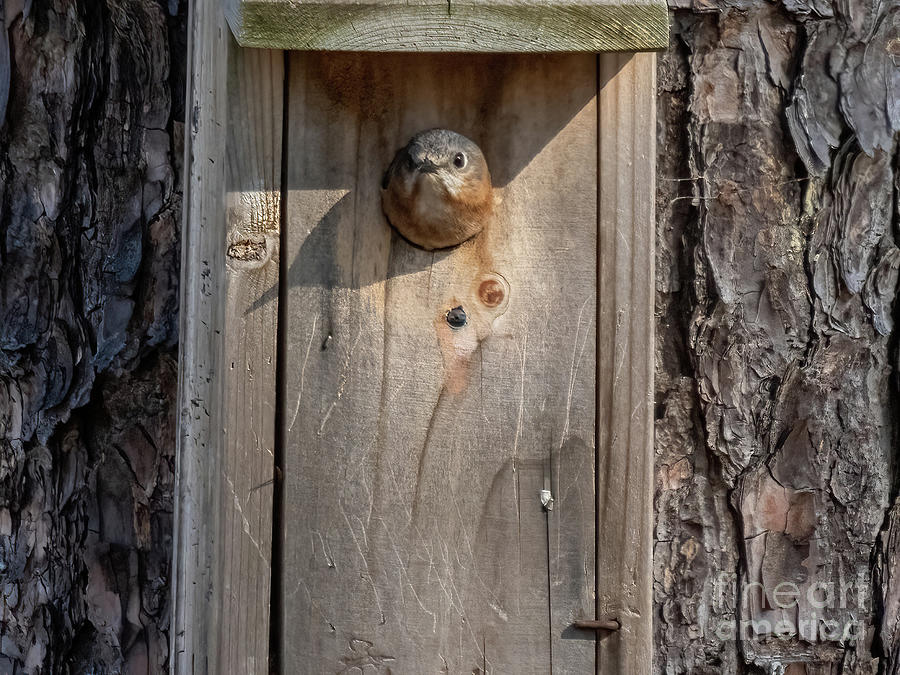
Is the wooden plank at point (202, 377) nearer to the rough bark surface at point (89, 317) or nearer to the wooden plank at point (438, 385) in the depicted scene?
the wooden plank at point (438, 385)

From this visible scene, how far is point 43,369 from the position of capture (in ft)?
7.48

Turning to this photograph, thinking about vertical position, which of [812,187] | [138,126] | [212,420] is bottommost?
[212,420]

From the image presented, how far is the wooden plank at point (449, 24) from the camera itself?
1539 mm

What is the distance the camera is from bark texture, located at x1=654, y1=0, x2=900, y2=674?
2.10m

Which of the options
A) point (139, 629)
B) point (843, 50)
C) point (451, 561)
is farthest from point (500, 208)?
point (139, 629)

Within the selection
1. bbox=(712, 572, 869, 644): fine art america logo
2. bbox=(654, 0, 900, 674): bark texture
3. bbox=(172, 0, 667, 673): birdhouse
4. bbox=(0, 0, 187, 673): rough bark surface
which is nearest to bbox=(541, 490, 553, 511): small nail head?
bbox=(172, 0, 667, 673): birdhouse

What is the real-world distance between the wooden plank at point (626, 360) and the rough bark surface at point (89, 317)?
109 cm

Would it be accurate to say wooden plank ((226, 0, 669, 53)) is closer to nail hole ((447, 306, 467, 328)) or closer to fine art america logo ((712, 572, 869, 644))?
nail hole ((447, 306, 467, 328))

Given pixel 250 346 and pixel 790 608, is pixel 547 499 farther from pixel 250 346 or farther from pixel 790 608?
pixel 790 608

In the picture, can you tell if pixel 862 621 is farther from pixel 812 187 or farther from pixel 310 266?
pixel 310 266

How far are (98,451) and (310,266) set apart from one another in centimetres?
96

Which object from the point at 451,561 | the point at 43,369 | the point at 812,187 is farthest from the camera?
the point at 43,369

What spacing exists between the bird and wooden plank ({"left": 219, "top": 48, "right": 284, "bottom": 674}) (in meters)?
0.21

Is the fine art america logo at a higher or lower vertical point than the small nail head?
lower
